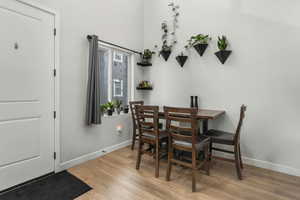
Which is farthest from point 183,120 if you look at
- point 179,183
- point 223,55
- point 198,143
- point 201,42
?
point 201,42

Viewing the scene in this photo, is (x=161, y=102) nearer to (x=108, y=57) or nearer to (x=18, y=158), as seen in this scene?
(x=108, y=57)

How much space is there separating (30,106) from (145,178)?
1860 millimetres

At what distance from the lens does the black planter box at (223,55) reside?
8.91 ft

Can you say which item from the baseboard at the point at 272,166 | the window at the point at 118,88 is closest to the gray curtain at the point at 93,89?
the window at the point at 118,88

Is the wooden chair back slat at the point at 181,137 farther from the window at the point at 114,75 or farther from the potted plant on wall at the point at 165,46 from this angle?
the potted plant on wall at the point at 165,46

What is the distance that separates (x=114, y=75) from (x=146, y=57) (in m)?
0.94

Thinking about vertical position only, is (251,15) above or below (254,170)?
above

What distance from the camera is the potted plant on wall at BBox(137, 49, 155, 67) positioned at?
3799 millimetres

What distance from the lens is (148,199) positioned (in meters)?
1.77

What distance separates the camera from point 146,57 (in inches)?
151

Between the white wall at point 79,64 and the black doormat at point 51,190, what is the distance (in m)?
0.37

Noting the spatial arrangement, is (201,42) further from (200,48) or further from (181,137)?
(181,137)

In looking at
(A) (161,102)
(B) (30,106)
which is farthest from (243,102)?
(B) (30,106)

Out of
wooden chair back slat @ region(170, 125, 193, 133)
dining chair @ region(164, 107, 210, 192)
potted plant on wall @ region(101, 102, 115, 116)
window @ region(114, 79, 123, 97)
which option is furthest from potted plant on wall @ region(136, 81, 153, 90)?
wooden chair back slat @ region(170, 125, 193, 133)
